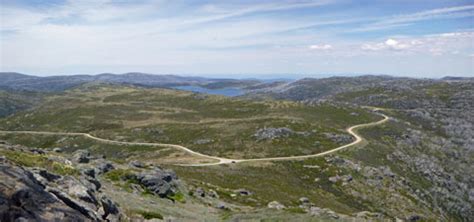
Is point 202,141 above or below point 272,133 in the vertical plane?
below

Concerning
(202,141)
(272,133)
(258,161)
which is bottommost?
(202,141)

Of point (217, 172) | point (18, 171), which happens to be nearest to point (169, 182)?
point (18, 171)

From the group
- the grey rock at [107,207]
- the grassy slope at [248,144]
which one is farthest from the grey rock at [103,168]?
the grey rock at [107,207]

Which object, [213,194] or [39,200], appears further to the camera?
[213,194]

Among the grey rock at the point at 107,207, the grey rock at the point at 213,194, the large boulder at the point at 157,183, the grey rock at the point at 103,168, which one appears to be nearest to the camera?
the grey rock at the point at 107,207

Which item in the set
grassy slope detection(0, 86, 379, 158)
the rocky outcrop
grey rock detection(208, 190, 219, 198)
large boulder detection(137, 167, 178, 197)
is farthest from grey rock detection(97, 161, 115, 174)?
grassy slope detection(0, 86, 379, 158)

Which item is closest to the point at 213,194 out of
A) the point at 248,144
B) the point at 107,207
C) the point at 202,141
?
the point at 107,207

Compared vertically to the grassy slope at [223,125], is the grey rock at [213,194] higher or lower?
higher

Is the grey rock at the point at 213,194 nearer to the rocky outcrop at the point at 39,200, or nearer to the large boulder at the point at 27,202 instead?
the rocky outcrop at the point at 39,200

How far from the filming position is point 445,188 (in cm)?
10338

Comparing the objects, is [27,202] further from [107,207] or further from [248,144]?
[248,144]

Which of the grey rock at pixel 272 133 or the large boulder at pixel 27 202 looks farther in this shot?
the grey rock at pixel 272 133

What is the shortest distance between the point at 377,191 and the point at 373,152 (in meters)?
27.0

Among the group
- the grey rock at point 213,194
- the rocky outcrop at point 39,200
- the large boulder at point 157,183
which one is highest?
the rocky outcrop at point 39,200
